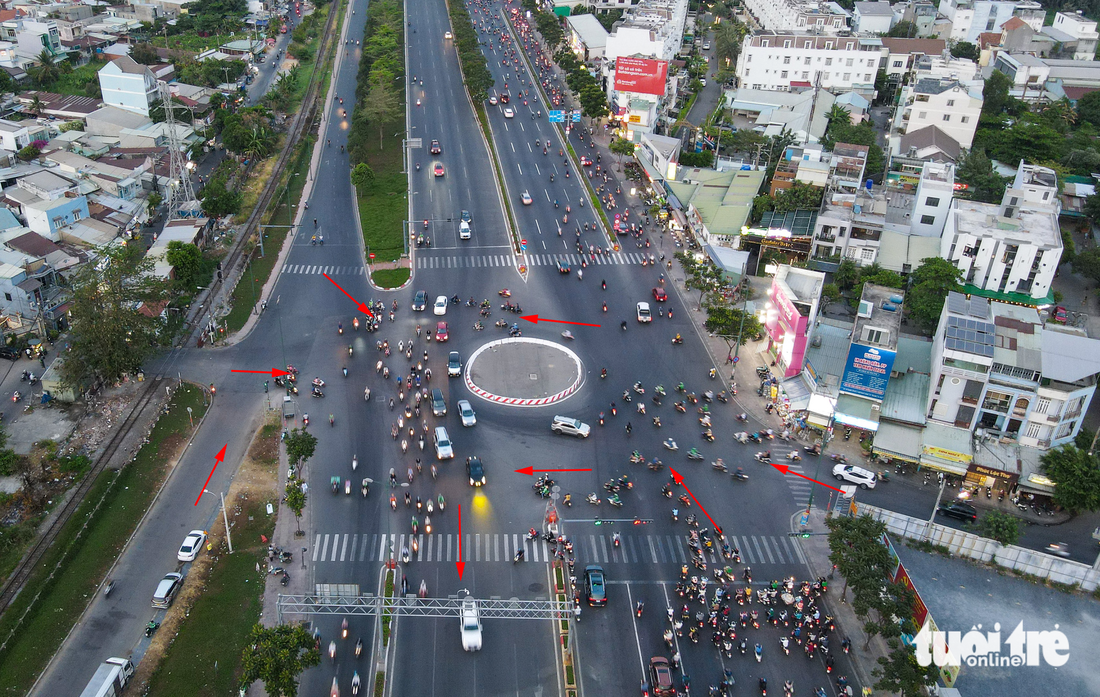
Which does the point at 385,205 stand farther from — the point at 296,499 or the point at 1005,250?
the point at 1005,250

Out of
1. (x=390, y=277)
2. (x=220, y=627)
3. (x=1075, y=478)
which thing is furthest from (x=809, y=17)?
(x=220, y=627)

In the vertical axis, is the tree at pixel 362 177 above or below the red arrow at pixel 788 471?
above

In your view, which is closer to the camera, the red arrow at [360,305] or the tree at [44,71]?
the red arrow at [360,305]

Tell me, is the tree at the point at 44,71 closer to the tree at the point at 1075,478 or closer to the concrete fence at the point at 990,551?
the concrete fence at the point at 990,551

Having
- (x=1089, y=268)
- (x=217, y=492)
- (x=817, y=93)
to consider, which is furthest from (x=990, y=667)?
(x=817, y=93)

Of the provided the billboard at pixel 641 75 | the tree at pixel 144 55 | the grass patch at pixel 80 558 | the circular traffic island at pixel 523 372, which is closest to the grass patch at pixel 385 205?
the circular traffic island at pixel 523 372

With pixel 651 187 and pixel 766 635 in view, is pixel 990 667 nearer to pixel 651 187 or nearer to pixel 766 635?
pixel 766 635
